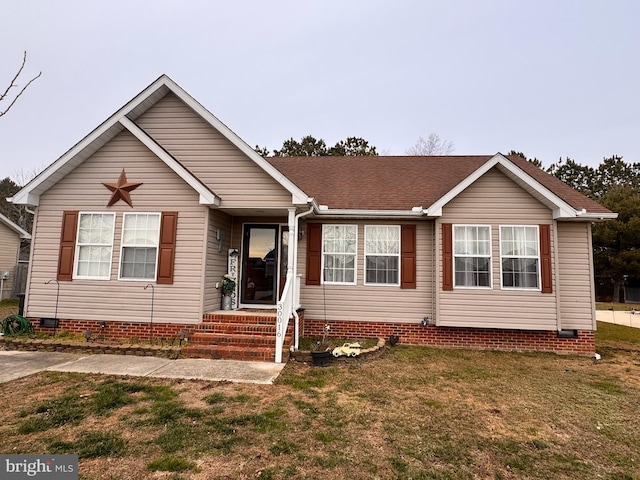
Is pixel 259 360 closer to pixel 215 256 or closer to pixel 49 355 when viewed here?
pixel 215 256

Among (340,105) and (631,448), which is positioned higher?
(340,105)

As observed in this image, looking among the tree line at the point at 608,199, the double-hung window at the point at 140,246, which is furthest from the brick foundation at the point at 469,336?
the tree line at the point at 608,199

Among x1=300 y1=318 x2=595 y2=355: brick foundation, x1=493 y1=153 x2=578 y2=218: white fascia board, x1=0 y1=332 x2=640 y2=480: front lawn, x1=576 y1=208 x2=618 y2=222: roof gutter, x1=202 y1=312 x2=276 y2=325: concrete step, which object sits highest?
x1=493 y1=153 x2=578 y2=218: white fascia board

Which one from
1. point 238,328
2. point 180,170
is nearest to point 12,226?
point 180,170

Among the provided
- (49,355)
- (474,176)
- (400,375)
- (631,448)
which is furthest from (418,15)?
(49,355)

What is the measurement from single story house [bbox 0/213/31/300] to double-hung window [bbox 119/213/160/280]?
1394 centimetres

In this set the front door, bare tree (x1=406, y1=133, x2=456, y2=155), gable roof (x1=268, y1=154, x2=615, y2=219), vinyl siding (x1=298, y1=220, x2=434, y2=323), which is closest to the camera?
gable roof (x1=268, y1=154, x2=615, y2=219)

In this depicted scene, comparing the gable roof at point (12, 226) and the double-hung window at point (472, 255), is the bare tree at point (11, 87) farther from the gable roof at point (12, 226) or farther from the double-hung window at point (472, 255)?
the gable roof at point (12, 226)

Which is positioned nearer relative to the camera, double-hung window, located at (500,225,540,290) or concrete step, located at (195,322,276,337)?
concrete step, located at (195,322,276,337)

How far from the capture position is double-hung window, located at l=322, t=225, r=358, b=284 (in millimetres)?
8492

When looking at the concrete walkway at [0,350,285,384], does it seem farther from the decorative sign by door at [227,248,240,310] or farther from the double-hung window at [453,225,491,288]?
the double-hung window at [453,225,491,288]

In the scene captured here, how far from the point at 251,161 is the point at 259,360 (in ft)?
14.1

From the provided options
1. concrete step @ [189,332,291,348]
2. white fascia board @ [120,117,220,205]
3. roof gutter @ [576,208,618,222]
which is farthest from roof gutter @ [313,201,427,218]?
roof gutter @ [576,208,618,222]

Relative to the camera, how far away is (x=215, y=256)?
782cm
